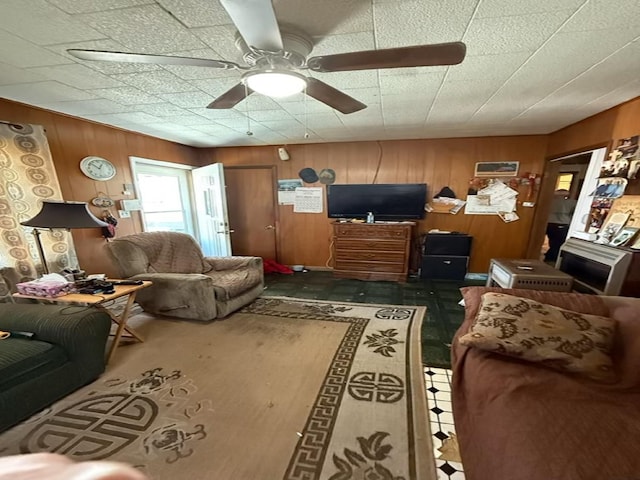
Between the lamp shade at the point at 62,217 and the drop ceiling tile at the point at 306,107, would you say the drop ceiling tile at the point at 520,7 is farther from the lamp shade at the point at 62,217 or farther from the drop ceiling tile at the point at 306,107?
the lamp shade at the point at 62,217

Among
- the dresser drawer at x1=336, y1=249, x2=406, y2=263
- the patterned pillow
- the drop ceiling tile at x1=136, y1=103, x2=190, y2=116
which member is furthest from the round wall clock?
the patterned pillow

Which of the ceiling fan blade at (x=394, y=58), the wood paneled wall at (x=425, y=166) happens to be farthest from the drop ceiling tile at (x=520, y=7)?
the wood paneled wall at (x=425, y=166)

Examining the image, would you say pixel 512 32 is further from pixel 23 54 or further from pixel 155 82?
pixel 23 54

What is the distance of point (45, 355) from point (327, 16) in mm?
2472


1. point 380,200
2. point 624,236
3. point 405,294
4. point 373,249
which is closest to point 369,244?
point 373,249

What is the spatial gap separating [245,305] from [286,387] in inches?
55.4

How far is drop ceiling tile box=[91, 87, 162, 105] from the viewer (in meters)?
1.97

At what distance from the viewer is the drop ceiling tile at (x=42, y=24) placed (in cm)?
110

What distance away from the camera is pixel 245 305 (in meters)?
2.98

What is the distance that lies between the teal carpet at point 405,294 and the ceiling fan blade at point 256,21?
2.31 metres

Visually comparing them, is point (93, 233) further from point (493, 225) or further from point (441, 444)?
point (493, 225)

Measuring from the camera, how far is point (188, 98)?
213 cm

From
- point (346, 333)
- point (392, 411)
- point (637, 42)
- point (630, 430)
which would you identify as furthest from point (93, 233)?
point (637, 42)

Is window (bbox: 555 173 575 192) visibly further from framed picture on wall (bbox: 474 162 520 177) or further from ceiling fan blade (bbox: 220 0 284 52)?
ceiling fan blade (bbox: 220 0 284 52)
